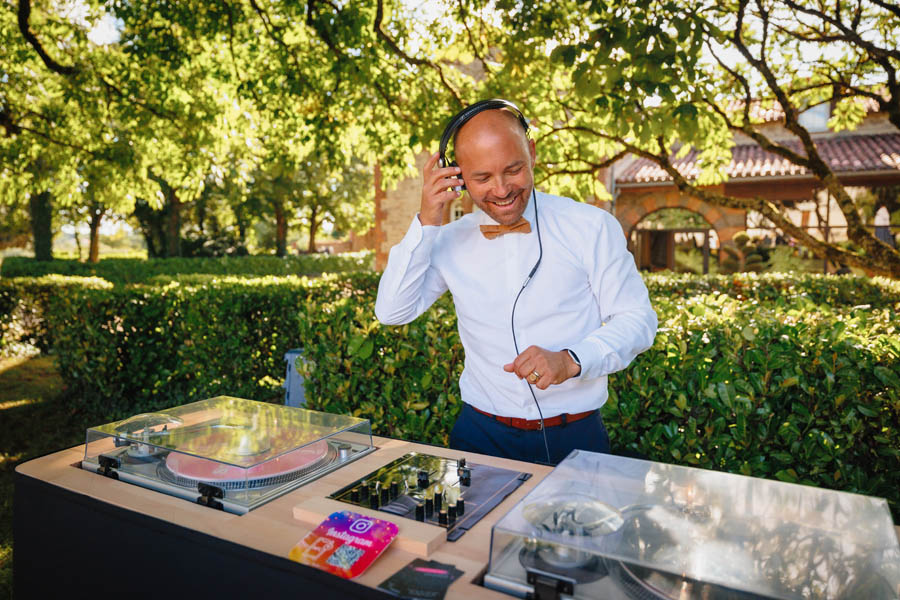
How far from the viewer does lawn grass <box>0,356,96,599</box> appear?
436 centimetres

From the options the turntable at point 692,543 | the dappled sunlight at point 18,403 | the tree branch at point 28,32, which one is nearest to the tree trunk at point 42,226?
the tree branch at point 28,32

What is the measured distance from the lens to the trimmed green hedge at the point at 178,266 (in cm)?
1941

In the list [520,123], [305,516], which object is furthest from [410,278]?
[305,516]

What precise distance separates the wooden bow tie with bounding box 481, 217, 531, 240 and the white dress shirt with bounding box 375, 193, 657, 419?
0.04m

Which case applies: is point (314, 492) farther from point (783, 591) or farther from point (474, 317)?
point (783, 591)

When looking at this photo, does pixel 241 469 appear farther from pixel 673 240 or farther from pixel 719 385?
pixel 673 240

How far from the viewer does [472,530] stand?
4.60 ft

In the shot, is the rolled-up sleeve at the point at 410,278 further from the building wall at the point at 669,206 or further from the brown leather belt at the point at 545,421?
the building wall at the point at 669,206

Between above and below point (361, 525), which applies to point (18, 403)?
below

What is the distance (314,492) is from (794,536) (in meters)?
1.18

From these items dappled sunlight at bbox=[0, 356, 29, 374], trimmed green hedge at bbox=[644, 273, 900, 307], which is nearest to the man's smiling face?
trimmed green hedge at bbox=[644, 273, 900, 307]

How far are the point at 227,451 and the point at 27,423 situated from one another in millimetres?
6176

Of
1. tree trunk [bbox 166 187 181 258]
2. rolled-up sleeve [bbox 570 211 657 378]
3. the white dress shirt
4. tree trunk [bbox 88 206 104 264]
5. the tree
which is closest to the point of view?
rolled-up sleeve [bbox 570 211 657 378]

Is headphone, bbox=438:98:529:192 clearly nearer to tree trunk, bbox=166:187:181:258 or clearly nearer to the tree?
the tree
